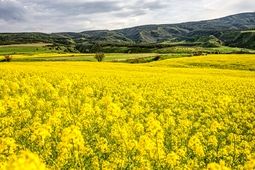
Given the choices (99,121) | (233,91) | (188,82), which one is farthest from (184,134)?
(188,82)

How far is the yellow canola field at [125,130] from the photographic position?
28.8 ft

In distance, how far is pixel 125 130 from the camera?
10.7m

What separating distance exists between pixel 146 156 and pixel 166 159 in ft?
2.00

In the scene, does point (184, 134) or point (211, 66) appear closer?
point (184, 134)

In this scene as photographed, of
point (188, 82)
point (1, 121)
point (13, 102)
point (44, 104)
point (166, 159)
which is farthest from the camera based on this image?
point (188, 82)

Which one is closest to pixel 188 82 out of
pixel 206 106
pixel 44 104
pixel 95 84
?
pixel 95 84

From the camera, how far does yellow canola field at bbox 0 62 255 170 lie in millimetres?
8781

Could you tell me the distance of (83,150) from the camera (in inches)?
346

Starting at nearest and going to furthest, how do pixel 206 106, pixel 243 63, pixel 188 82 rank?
pixel 206 106 < pixel 188 82 < pixel 243 63

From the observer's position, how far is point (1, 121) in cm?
1228

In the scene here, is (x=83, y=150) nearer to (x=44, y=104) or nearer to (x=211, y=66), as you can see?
(x=44, y=104)

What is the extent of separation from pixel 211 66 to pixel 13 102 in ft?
118

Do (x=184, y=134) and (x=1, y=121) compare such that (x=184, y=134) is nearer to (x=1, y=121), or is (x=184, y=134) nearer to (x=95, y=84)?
(x=1, y=121)

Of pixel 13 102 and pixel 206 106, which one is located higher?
pixel 13 102
